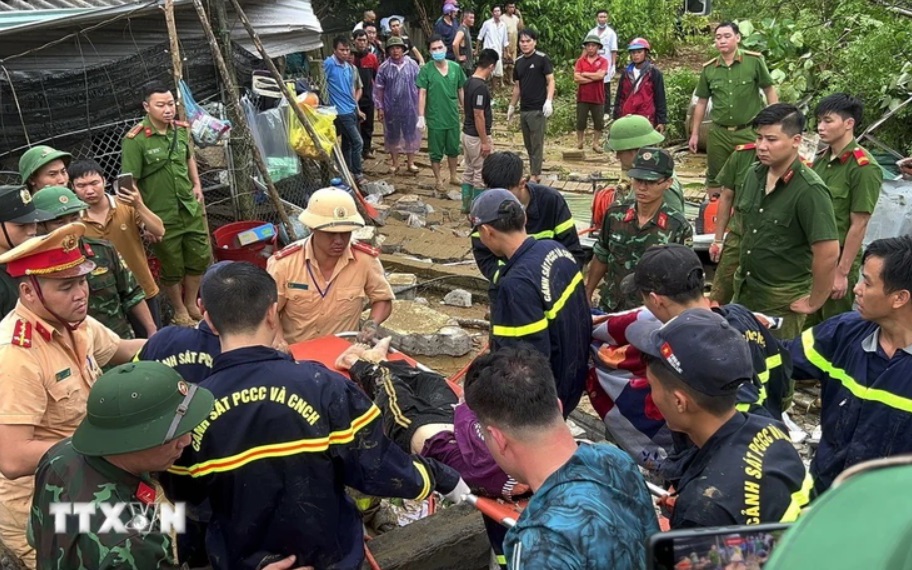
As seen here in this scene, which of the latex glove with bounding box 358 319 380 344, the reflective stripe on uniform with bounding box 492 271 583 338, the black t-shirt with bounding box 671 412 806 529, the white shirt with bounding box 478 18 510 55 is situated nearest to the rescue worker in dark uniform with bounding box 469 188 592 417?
the reflective stripe on uniform with bounding box 492 271 583 338

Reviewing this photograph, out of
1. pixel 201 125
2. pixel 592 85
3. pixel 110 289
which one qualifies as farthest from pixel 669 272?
pixel 592 85

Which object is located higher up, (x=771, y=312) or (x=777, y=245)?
(x=777, y=245)

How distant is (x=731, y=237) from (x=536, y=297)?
2.39 m

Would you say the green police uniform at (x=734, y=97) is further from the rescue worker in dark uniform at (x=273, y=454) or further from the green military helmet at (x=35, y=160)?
the rescue worker in dark uniform at (x=273, y=454)

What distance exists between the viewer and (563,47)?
17.6 m

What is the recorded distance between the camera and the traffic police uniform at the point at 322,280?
4.21 metres

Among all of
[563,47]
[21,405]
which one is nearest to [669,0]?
[563,47]

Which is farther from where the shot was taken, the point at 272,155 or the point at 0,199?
the point at 272,155

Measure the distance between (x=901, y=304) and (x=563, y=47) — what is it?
50.8 feet

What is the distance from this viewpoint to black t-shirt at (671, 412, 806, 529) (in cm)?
219

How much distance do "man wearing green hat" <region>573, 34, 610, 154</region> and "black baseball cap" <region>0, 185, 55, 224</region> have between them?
9.05 meters

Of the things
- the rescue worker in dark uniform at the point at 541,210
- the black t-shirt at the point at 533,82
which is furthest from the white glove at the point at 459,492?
the black t-shirt at the point at 533,82

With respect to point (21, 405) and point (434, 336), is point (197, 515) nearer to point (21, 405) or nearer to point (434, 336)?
point (21, 405)

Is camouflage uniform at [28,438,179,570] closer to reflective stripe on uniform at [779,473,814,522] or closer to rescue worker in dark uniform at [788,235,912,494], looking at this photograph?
reflective stripe on uniform at [779,473,814,522]
